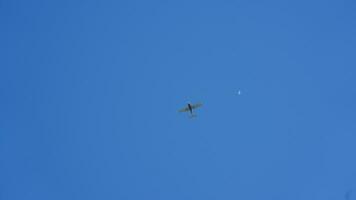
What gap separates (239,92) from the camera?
27.5ft

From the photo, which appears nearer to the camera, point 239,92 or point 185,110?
point 185,110

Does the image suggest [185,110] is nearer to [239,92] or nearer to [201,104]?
[201,104]

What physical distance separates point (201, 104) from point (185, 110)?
0.42m

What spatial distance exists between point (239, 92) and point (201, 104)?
2.76 ft

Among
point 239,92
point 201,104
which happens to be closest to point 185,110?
point 201,104

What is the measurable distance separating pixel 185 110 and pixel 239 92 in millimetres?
1249

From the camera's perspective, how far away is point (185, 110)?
7773 mm

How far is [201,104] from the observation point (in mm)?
8055
